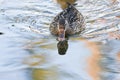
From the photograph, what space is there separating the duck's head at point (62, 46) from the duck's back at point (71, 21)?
55 cm

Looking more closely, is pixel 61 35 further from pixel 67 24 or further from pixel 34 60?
pixel 34 60

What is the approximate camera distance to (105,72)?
26.8 feet

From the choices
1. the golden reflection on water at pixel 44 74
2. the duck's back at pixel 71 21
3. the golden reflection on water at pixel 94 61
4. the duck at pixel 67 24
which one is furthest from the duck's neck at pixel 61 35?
the golden reflection on water at pixel 44 74

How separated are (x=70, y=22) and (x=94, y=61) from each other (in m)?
2.26

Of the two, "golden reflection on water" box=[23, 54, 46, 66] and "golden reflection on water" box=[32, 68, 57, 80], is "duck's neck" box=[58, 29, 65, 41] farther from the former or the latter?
"golden reflection on water" box=[32, 68, 57, 80]

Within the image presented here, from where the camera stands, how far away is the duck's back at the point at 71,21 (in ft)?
34.3

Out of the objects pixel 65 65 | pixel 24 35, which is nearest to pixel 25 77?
pixel 65 65

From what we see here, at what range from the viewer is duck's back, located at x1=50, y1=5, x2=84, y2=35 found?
10461 mm

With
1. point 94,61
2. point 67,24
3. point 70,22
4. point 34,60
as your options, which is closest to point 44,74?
point 34,60

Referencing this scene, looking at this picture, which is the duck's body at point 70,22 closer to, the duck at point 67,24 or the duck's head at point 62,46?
the duck at point 67,24

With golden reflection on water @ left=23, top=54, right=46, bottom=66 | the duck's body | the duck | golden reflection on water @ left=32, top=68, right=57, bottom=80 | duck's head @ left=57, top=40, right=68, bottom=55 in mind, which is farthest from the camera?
the duck's body

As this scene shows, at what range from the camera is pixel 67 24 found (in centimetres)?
1056

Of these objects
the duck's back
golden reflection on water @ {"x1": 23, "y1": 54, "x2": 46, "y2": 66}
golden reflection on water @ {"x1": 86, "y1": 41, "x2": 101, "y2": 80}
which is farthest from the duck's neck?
golden reflection on water @ {"x1": 23, "y1": 54, "x2": 46, "y2": 66}

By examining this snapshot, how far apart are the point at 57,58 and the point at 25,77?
1126 mm
